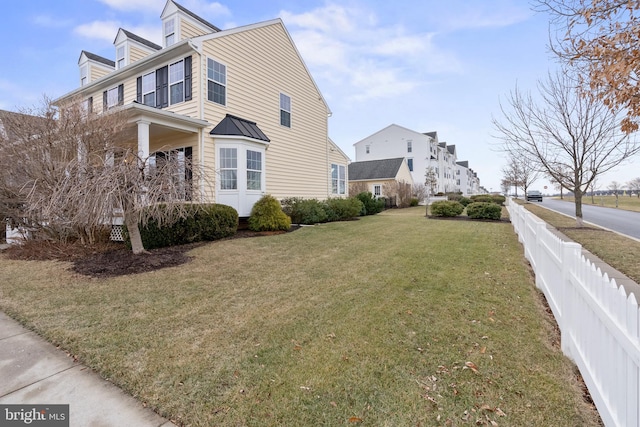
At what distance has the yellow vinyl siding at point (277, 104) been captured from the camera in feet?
41.3

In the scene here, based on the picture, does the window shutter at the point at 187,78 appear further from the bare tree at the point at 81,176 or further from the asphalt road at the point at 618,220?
the asphalt road at the point at 618,220

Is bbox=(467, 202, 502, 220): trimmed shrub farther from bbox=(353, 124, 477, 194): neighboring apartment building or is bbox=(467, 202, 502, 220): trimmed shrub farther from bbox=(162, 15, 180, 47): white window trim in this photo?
bbox=(353, 124, 477, 194): neighboring apartment building

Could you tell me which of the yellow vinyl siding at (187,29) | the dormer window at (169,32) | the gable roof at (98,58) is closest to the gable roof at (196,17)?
the yellow vinyl siding at (187,29)

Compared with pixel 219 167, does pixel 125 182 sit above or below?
below

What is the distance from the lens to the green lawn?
2.33 meters

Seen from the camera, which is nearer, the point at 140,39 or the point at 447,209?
the point at 140,39

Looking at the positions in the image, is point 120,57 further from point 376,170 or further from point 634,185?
point 634,185

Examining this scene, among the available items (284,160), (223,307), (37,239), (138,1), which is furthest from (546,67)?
(37,239)

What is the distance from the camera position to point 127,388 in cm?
257

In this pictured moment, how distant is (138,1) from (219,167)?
7.71 m

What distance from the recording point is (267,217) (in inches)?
455

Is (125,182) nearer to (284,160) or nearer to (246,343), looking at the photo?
(246,343)

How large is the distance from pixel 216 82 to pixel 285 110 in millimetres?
4431

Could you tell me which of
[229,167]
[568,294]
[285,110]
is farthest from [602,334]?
[285,110]
